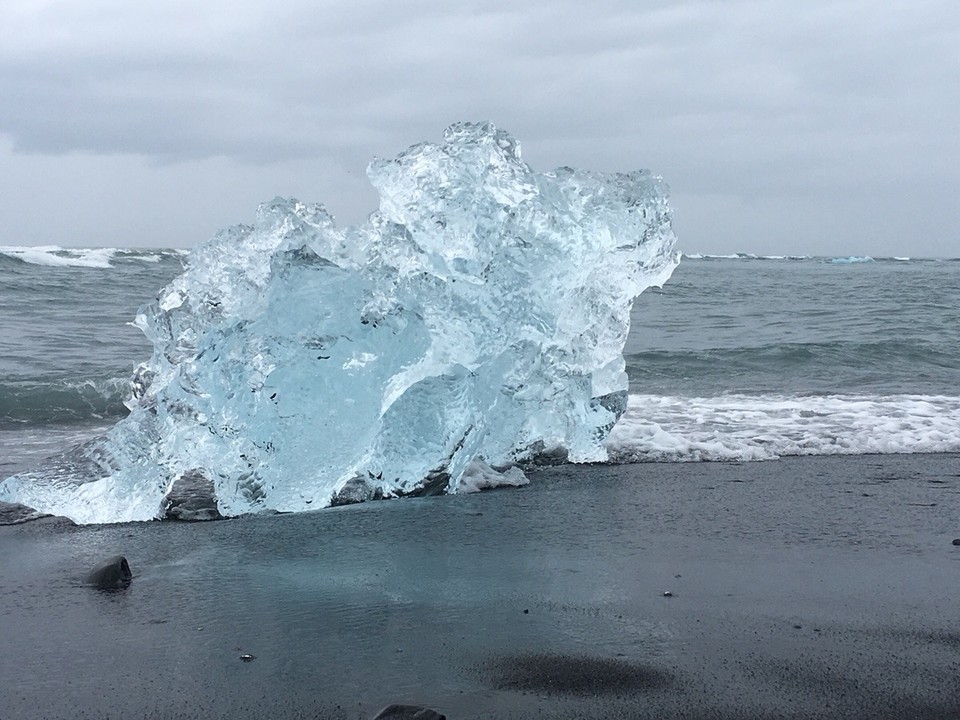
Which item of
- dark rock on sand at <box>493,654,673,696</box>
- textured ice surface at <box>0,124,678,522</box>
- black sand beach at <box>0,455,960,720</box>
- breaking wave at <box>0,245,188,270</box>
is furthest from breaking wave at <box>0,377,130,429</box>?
breaking wave at <box>0,245,188,270</box>

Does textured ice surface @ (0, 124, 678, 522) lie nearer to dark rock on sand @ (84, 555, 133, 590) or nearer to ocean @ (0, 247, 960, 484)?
dark rock on sand @ (84, 555, 133, 590)

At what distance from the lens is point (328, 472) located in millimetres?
5613

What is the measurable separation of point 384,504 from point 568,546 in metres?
1.34

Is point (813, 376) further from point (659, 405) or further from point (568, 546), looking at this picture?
point (568, 546)

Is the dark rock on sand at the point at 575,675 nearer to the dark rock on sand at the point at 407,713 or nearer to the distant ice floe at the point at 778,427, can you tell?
the dark rock on sand at the point at 407,713

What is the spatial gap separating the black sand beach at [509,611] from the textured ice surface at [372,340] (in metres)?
0.32

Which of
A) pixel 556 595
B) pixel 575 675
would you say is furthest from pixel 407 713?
pixel 556 595

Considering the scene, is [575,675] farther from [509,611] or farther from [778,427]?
[778,427]

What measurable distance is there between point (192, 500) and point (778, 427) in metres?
4.87

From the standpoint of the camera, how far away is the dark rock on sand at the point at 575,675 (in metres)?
3.12

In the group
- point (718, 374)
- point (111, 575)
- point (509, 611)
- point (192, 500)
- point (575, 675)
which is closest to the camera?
point (575, 675)

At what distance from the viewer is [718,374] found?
11.4 m

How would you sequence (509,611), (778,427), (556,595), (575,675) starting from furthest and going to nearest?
(778,427), (556,595), (509,611), (575,675)

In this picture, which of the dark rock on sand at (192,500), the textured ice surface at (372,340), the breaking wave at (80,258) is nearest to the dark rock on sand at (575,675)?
the textured ice surface at (372,340)
